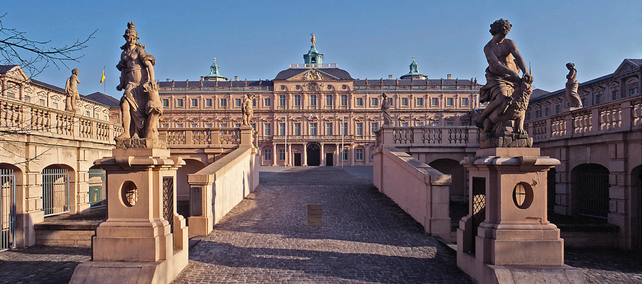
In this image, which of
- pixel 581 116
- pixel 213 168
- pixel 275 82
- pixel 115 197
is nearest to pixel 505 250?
pixel 115 197

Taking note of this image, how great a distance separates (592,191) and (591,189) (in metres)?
0.07

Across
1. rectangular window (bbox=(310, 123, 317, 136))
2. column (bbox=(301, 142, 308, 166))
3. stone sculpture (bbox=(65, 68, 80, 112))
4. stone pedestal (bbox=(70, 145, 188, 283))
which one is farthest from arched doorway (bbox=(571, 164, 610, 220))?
rectangular window (bbox=(310, 123, 317, 136))

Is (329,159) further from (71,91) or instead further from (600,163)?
(600,163)

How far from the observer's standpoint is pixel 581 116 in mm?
11867

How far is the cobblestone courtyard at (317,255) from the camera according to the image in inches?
256

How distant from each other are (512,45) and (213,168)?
8078mm

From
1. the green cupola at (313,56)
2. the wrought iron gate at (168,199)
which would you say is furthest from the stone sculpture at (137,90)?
the green cupola at (313,56)

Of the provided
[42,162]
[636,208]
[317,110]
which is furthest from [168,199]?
[317,110]

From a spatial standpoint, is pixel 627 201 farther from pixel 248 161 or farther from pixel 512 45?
pixel 248 161

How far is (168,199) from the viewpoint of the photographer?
22.0 ft

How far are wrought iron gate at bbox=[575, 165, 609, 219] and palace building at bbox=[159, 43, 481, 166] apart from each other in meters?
50.2

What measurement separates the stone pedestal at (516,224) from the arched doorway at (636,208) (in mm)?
6605

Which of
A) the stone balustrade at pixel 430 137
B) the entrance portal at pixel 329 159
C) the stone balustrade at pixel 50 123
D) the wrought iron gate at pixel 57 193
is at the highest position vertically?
the stone balustrade at pixel 50 123

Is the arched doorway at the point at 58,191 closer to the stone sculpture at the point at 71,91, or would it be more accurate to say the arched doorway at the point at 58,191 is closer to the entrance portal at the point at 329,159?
the stone sculpture at the point at 71,91
